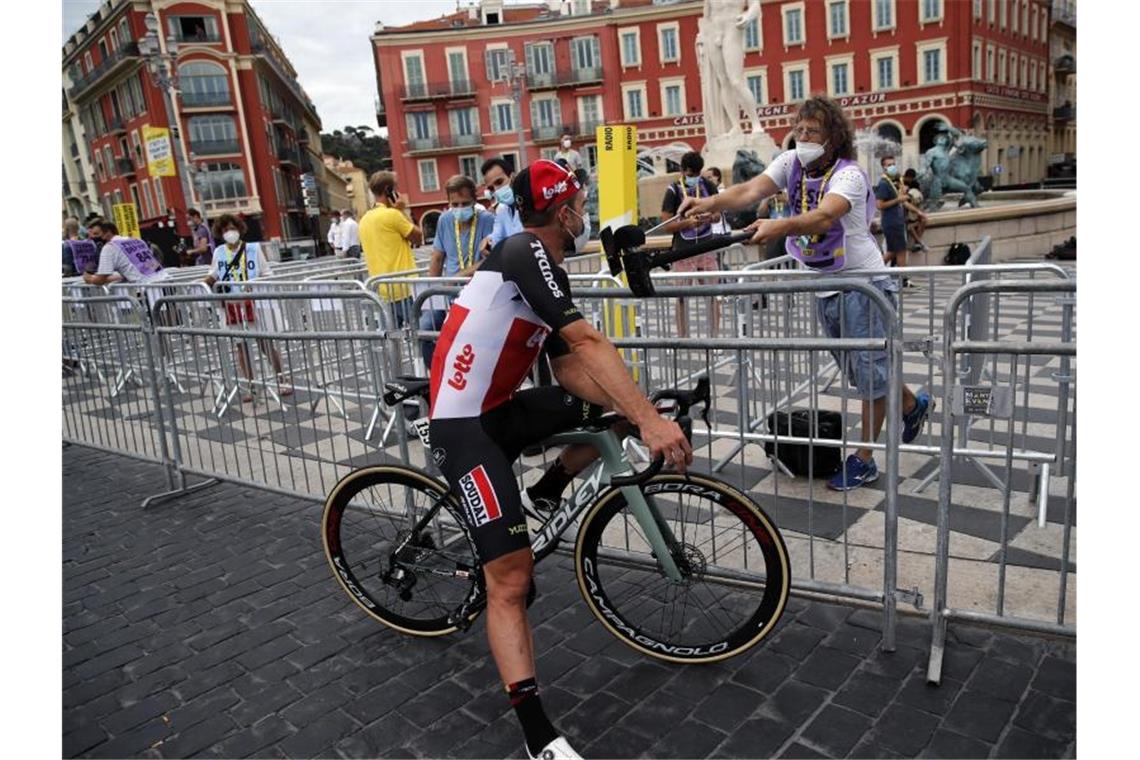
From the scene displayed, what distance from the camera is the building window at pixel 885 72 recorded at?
4981 centimetres

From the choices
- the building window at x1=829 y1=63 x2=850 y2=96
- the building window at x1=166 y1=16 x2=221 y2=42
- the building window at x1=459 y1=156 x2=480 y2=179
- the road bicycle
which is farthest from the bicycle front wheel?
the building window at x1=166 y1=16 x2=221 y2=42

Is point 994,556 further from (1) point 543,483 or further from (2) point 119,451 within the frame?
(2) point 119,451

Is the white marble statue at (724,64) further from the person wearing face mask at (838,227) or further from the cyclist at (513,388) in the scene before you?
the cyclist at (513,388)

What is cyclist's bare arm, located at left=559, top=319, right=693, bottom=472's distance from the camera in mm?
2623

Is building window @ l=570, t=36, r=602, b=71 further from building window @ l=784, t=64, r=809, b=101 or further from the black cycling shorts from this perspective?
the black cycling shorts

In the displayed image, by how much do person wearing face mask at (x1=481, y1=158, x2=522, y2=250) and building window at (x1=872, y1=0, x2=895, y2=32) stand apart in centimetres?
4981

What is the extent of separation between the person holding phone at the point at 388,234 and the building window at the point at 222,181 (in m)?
53.4

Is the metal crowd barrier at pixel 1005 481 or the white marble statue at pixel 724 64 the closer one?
the metal crowd barrier at pixel 1005 481

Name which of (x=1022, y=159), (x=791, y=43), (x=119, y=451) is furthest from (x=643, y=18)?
(x=119, y=451)

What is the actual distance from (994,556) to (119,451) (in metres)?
6.34

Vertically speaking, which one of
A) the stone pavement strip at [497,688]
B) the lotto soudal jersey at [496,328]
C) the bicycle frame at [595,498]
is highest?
the lotto soudal jersey at [496,328]

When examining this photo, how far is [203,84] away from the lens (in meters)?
54.8

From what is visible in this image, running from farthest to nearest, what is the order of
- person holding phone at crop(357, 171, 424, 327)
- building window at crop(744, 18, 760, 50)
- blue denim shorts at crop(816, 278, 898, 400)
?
building window at crop(744, 18, 760, 50) → person holding phone at crop(357, 171, 424, 327) → blue denim shorts at crop(816, 278, 898, 400)

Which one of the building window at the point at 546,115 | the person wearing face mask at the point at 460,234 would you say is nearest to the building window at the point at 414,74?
the building window at the point at 546,115
